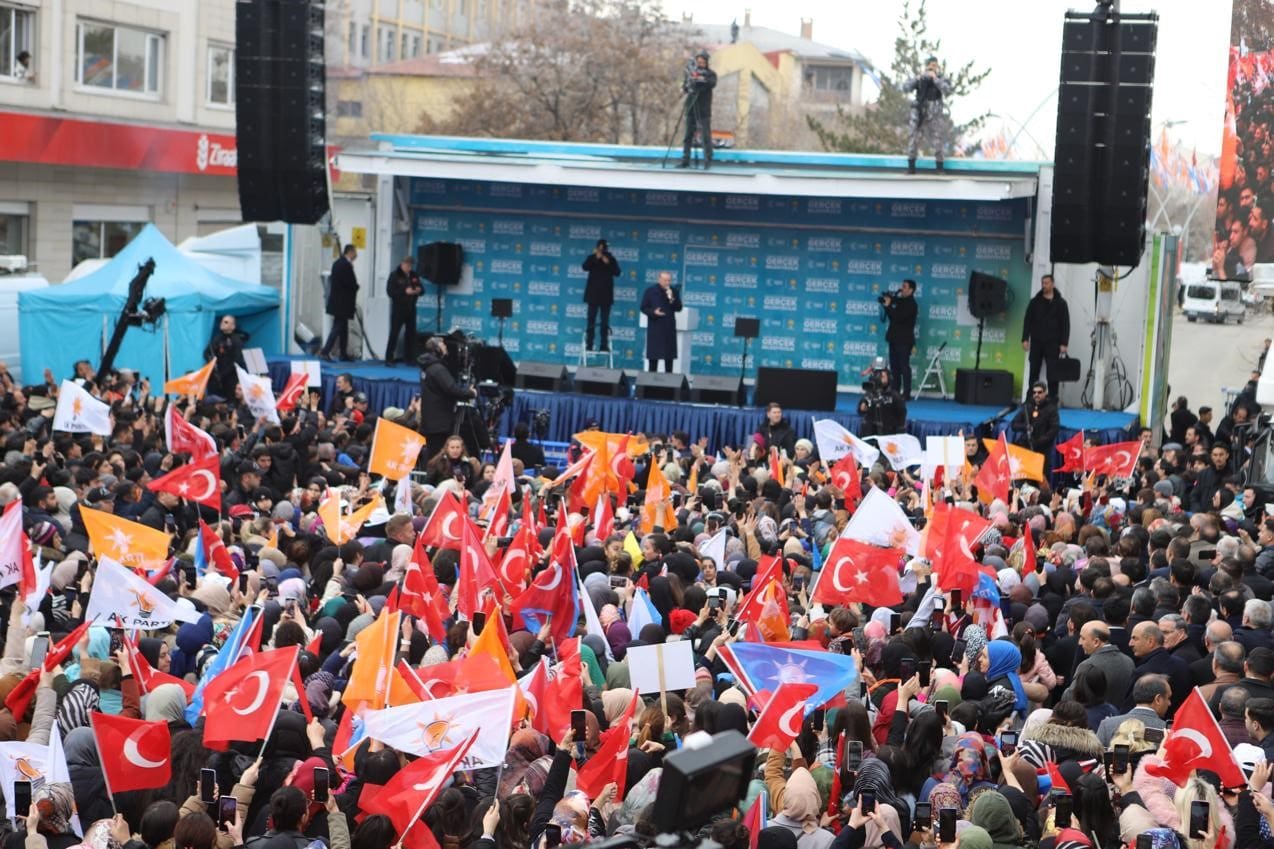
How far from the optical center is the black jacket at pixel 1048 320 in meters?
21.6

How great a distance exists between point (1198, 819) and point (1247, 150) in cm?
1570

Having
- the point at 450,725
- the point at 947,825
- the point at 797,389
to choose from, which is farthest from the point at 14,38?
the point at 947,825

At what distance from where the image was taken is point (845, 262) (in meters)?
24.6

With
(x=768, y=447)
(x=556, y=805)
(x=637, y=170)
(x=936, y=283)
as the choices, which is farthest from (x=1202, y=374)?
(x=556, y=805)

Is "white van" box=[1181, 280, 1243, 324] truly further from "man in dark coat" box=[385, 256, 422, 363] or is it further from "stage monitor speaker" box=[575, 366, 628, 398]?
"stage monitor speaker" box=[575, 366, 628, 398]

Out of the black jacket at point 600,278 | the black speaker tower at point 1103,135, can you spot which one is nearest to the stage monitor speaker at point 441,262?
the black jacket at point 600,278

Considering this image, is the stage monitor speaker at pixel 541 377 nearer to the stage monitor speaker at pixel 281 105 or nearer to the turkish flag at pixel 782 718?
the stage monitor speaker at pixel 281 105

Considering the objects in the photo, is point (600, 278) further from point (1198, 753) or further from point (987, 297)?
point (1198, 753)

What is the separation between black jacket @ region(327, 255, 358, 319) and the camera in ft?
79.8

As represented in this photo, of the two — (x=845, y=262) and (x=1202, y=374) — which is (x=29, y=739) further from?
(x=1202, y=374)

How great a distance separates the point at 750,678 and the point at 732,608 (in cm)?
203

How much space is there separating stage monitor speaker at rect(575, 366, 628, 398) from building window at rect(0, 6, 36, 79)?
16.1 meters

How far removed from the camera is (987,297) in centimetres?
2305

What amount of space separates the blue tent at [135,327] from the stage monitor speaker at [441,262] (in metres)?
2.92
